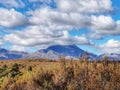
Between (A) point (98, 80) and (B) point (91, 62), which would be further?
(B) point (91, 62)

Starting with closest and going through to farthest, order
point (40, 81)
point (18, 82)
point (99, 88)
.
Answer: point (99, 88), point (40, 81), point (18, 82)

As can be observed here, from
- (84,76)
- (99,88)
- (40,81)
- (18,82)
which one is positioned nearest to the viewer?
(99,88)

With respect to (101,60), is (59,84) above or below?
below

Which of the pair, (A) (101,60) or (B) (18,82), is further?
(B) (18,82)

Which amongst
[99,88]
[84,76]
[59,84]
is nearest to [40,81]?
Result: [59,84]

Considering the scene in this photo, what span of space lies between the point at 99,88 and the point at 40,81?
4.36 m

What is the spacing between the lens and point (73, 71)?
64.8 feet

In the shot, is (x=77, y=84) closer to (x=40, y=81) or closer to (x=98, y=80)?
(x=98, y=80)

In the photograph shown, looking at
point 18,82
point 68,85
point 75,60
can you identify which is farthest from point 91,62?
point 18,82

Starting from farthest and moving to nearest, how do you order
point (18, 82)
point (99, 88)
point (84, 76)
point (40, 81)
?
point (18, 82) → point (40, 81) → point (84, 76) → point (99, 88)

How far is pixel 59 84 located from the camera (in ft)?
62.6

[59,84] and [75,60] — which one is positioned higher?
[75,60]

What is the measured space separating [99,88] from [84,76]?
5.05ft

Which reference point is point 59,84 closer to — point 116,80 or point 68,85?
point 68,85
